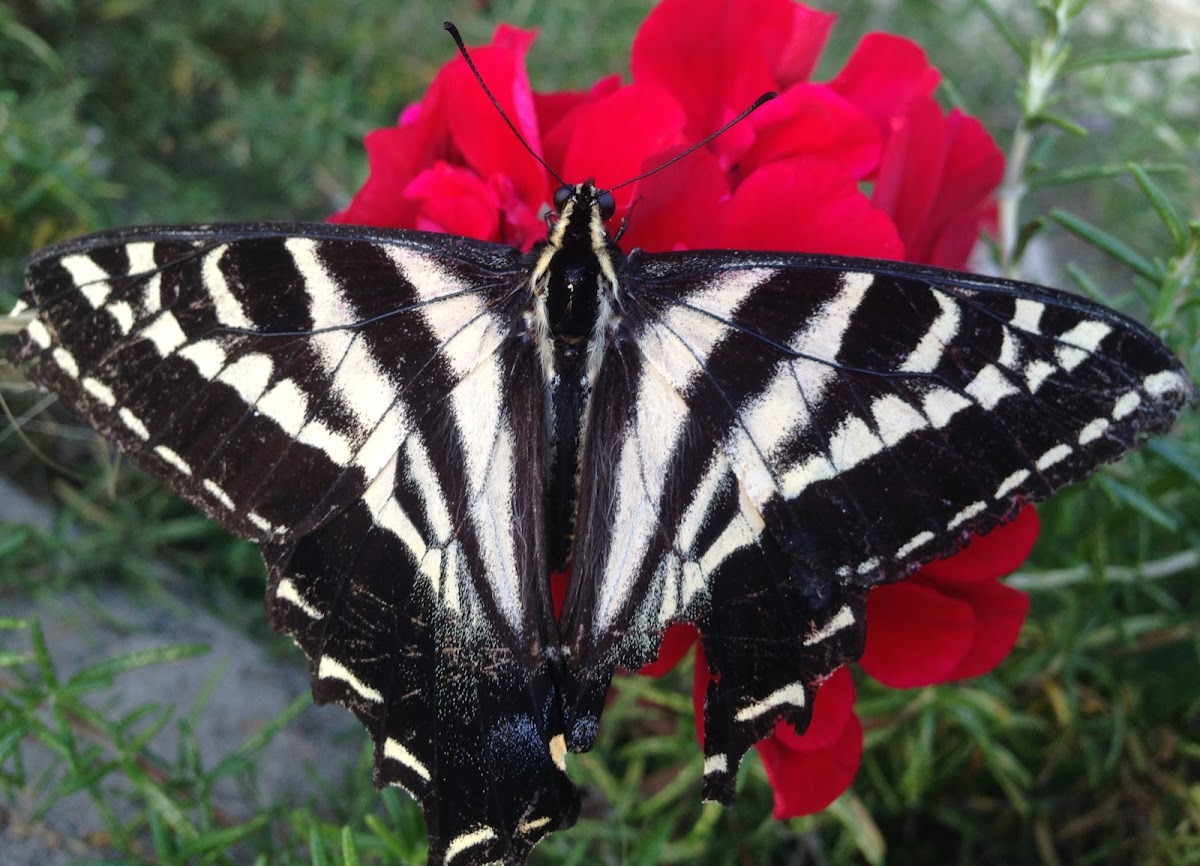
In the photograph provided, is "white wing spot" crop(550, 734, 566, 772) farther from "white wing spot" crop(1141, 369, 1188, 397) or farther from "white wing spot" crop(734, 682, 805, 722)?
"white wing spot" crop(1141, 369, 1188, 397)

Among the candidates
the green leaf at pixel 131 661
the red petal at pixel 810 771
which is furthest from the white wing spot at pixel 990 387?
the green leaf at pixel 131 661

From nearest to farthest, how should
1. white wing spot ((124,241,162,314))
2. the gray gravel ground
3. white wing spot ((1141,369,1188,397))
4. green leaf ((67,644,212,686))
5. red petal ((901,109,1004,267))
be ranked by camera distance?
white wing spot ((1141,369,1188,397)) < white wing spot ((124,241,162,314)) < red petal ((901,109,1004,267)) < green leaf ((67,644,212,686)) < the gray gravel ground

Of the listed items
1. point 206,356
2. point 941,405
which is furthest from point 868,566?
point 206,356

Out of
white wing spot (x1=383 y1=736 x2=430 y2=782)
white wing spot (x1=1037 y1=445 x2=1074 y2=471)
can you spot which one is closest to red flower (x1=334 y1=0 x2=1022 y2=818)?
white wing spot (x1=1037 y1=445 x2=1074 y2=471)

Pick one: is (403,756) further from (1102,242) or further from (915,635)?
(1102,242)

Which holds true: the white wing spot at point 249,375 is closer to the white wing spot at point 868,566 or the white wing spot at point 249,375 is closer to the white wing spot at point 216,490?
the white wing spot at point 216,490

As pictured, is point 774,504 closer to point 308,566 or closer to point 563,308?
point 563,308

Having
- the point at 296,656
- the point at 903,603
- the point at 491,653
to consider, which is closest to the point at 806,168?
the point at 903,603

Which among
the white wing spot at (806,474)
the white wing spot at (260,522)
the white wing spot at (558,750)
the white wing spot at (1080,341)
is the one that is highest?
the white wing spot at (260,522)
